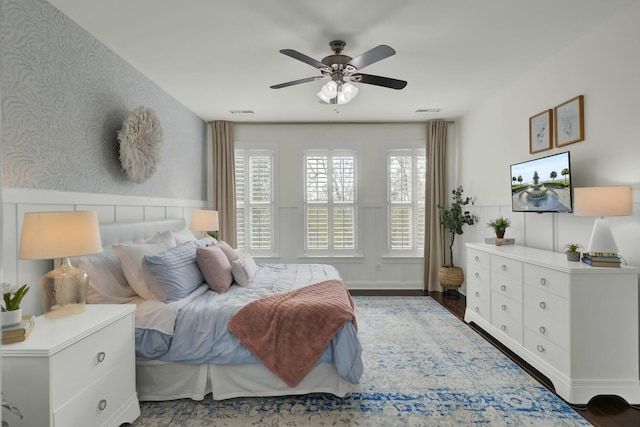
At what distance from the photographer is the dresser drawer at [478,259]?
3.55 meters

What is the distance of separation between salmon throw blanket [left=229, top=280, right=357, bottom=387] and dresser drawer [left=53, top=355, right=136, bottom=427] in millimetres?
667

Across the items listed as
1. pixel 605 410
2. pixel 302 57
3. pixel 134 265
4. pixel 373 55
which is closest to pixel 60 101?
pixel 134 265

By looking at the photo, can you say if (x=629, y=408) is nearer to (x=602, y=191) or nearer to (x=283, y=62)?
(x=602, y=191)

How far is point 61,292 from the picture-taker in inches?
78.7

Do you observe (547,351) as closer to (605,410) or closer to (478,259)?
(605,410)

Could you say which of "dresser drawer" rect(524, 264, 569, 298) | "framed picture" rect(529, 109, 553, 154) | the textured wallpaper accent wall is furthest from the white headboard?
"framed picture" rect(529, 109, 553, 154)

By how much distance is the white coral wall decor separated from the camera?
306 centimetres

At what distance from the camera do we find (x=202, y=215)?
4.29 m

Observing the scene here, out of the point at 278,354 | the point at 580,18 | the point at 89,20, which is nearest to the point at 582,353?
the point at 278,354

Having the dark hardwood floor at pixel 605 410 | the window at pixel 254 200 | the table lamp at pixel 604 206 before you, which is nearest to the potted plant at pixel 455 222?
the dark hardwood floor at pixel 605 410

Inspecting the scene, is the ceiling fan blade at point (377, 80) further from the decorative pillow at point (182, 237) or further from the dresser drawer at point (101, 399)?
the dresser drawer at point (101, 399)

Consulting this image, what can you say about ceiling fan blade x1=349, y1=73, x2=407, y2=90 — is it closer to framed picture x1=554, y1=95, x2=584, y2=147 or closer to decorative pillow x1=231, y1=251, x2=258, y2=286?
framed picture x1=554, y1=95, x2=584, y2=147

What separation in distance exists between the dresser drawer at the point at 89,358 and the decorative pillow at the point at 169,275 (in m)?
0.41

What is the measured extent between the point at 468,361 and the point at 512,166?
6.72ft
